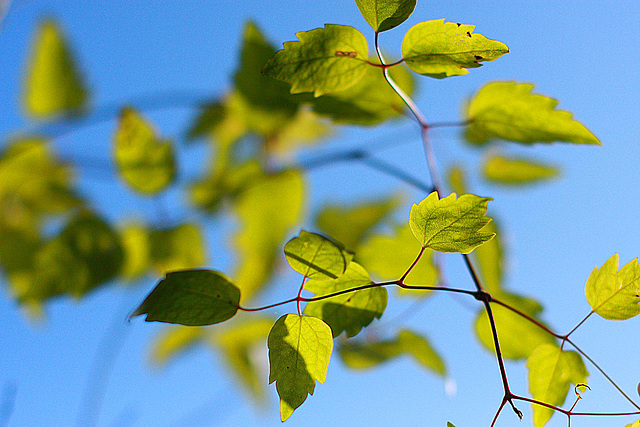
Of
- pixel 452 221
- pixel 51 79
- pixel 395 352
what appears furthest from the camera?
pixel 51 79

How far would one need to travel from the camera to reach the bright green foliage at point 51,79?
76 centimetres

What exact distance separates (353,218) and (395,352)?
0.91 feet

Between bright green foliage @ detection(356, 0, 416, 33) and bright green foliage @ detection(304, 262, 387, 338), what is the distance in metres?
0.13

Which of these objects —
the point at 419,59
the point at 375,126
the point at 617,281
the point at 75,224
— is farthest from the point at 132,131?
the point at 617,281

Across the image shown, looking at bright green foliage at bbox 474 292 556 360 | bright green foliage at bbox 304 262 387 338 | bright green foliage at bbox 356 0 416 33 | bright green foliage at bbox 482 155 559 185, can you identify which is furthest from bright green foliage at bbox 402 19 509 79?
bright green foliage at bbox 482 155 559 185

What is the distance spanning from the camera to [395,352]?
55 cm

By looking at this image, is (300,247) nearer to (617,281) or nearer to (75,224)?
(617,281)

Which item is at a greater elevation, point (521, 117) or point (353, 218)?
point (521, 117)

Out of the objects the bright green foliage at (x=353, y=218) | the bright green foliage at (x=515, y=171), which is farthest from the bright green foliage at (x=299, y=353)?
the bright green foliage at (x=515, y=171)

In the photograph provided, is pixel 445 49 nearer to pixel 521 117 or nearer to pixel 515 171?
pixel 521 117

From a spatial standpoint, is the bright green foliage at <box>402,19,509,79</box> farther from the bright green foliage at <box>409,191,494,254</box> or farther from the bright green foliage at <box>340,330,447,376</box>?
the bright green foliage at <box>340,330,447,376</box>

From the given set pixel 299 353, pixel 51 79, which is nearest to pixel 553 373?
pixel 299 353

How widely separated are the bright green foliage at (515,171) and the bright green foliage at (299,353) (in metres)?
0.67

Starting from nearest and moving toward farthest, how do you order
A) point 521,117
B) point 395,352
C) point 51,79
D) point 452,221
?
point 452,221
point 521,117
point 395,352
point 51,79
